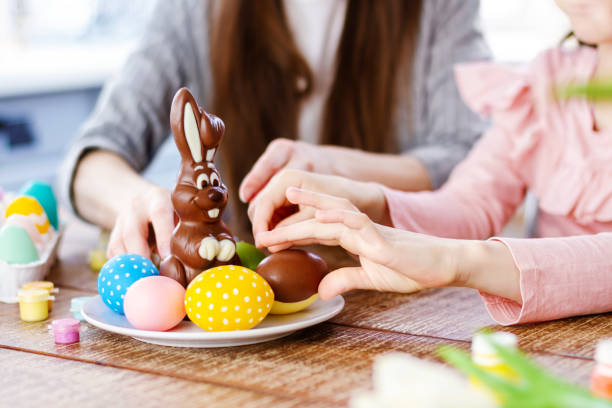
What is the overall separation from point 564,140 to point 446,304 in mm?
449

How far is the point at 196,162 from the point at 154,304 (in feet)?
0.52

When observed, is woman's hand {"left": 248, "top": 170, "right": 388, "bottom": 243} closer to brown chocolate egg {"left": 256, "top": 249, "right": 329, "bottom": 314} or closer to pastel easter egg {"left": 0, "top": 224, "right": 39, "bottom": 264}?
brown chocolate egg {"left": 256, "top": 249, "right": 329, "bottom": 314}

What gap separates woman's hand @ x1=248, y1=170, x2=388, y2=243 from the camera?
0.93 m

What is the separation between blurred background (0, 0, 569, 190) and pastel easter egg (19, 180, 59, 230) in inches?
70.0

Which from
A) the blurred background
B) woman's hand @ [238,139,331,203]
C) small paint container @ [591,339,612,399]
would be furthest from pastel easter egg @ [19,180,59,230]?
the blurred background

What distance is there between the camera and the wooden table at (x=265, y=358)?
62 cm

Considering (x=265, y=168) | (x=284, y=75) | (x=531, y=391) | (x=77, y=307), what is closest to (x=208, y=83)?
(x=284, y=75)

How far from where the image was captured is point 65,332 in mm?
765

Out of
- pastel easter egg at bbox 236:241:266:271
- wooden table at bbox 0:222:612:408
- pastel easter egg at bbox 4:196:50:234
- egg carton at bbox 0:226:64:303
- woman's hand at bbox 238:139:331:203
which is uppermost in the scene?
woman's hand at bbox 238:139:331:203

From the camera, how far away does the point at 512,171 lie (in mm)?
1259

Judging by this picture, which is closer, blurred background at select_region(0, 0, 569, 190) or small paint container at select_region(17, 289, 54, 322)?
small paint container at select_region(17, 289, 54, 322)

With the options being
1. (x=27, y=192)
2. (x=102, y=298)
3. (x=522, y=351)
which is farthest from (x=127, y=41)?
(x=522, y=351)

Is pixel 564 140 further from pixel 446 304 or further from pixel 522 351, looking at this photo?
pixel 522 351

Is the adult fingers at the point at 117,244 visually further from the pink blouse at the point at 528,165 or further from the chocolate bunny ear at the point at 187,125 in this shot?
the pink blouse at the point at 528,165
